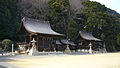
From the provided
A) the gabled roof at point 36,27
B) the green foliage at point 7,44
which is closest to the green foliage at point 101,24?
the gabled roof at point 36,27

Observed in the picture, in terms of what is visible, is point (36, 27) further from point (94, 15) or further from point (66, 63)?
point (94, 15)

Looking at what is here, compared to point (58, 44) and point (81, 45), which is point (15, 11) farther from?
point (81, 45)

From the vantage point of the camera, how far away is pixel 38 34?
2436 centimetres

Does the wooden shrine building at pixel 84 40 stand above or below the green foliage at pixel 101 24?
below

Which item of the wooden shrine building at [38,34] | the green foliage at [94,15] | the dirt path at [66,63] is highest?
the green foliage at [94,15]

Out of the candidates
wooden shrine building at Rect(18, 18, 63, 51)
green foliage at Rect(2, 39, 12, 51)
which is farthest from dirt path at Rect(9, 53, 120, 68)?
green foliage at Rect(2, 39, 12, 51)

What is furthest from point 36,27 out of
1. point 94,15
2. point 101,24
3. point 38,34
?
point 101,24

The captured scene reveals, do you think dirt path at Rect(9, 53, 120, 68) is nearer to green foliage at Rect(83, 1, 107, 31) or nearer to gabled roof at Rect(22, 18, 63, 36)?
gabled roof at Rect(22, 18, 63, 36)

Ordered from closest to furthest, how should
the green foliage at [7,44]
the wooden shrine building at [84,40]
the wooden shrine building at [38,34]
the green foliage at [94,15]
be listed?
the wooden shrine building at [38,34] < the green foliage at [7,44] < the wooden shrine building at [84,40] < the green foliage at [94,15]

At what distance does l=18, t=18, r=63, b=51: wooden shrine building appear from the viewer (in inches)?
976

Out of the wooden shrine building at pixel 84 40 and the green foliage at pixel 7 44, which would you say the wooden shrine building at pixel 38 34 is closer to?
the green foliage at pixel 7 44

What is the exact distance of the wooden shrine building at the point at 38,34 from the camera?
24786 millimetres

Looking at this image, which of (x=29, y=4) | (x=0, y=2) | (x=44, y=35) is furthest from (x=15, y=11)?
(x=44, y=35)

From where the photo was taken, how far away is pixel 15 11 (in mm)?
34875
